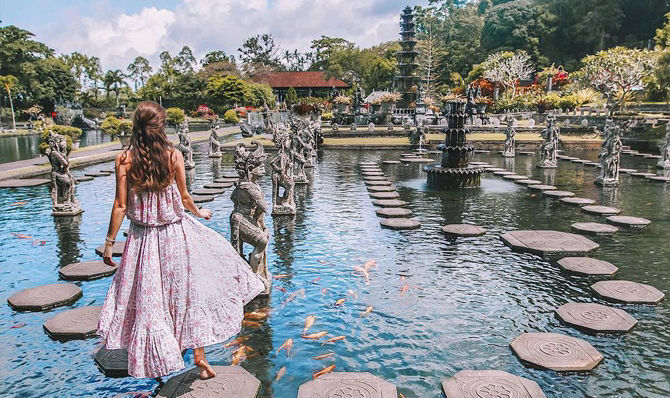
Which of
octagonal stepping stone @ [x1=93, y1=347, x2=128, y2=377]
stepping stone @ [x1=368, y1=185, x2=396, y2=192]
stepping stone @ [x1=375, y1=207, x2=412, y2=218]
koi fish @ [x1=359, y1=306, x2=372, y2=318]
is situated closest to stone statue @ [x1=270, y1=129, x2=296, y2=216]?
stepping stone @ [x1=375, y1=207, x2=412, y2=218]

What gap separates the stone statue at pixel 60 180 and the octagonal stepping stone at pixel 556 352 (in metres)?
12.0

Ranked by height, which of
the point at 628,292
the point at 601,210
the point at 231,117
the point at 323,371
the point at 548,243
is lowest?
the point at 323,371

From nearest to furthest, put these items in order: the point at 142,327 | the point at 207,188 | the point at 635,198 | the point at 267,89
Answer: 1. the point at 142,327
2. the point at 635,198
3. the point at 207,188
4. the point at 267,89

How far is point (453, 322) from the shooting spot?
21.9 ft

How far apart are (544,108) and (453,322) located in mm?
45950

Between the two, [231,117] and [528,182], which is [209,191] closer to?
[528,182]

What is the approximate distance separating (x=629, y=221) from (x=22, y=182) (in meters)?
20.4

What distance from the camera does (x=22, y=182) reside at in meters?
17.8

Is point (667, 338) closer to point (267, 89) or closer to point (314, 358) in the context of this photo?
point (314, 358)

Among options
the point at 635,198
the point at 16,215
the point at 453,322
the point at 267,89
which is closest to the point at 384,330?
the point at 453,322

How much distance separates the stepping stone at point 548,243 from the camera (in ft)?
32.2

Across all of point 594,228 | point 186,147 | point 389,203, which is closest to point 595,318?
point 594,228

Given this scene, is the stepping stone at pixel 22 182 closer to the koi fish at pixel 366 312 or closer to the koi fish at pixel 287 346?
the koi fish at pixel 287 346

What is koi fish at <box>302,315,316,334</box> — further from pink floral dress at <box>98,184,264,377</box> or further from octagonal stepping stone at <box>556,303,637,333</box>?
octagonal stepping stone at <box>556,303,637,333</box>
